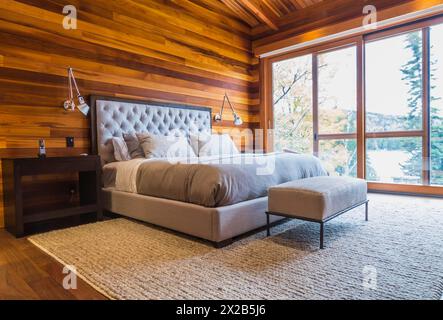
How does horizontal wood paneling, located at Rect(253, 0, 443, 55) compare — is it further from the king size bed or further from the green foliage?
the king size bed

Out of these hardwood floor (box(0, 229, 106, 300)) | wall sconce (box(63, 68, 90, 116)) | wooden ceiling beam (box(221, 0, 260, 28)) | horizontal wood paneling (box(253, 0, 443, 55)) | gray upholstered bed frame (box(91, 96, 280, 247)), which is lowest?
hardwood floor (box(0, 229, 106, 300))

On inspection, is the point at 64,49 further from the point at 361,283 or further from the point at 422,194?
the point at 422,194

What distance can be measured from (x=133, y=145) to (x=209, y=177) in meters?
1.74

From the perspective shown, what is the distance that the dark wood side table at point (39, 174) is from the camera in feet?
8.16

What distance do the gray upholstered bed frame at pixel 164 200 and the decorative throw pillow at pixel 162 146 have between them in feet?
1.27

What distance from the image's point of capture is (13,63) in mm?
2873

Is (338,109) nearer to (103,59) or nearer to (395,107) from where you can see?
(395,107)

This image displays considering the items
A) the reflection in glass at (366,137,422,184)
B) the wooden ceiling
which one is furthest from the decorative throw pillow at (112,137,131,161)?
the reflection in glass at (366,137,422,184)

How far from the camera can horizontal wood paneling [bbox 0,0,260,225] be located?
290cm

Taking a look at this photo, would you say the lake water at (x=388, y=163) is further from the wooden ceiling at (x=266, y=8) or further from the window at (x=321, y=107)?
the wooden ceiling at (x=266, y=8)

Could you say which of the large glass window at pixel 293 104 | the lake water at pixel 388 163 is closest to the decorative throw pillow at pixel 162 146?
the large glass window at pixel 293 104

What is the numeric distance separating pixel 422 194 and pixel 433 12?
2450 millimetres

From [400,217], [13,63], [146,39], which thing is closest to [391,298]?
[400,217]

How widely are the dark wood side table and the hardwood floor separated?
36 cm
